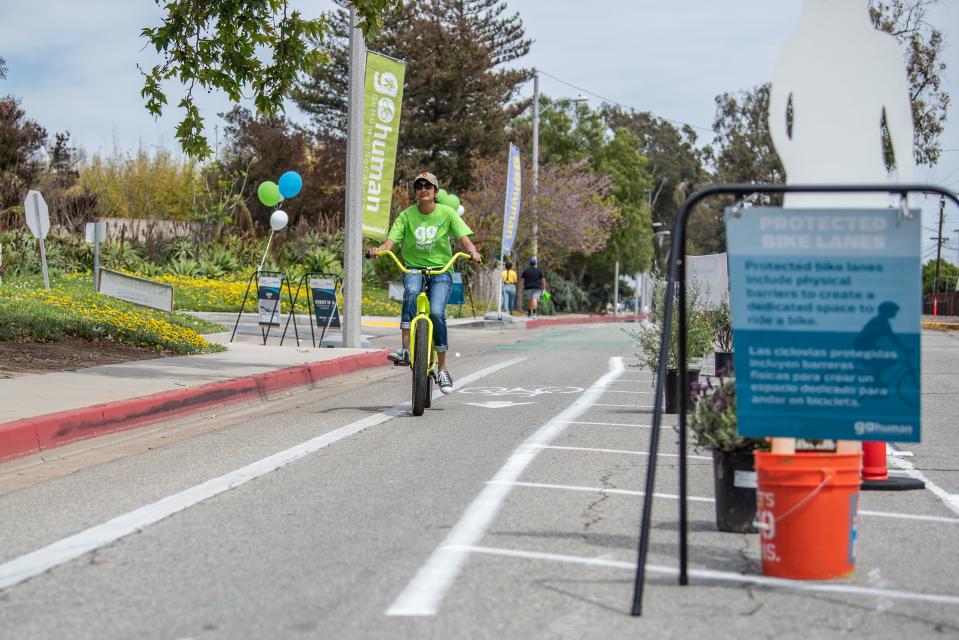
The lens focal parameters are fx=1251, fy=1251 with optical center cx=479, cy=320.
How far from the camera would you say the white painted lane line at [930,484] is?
7105 millimetres

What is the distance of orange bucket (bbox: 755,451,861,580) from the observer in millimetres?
4969

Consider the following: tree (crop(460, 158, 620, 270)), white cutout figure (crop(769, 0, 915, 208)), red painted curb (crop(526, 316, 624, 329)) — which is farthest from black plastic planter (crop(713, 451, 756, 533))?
tree (crop(460, 158, 620, 270))

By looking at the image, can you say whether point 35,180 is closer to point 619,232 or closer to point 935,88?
point 935,88

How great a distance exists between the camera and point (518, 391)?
13625mm

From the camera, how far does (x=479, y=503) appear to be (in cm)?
661

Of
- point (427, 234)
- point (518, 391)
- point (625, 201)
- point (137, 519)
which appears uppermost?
point (625, 201)

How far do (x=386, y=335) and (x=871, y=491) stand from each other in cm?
1730

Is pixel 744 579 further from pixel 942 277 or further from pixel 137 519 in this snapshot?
pixel 942 277

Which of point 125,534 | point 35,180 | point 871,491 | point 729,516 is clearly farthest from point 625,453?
point 35,180

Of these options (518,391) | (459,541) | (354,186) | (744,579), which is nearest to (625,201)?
(354,186)

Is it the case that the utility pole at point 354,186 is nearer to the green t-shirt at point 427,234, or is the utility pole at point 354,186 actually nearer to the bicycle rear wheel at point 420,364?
the green t-shirt at point 427,234

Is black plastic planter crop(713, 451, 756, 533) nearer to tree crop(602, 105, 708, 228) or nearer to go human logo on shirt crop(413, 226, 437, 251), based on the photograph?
go human logo on shirt crop(413, 226, 437, 251)

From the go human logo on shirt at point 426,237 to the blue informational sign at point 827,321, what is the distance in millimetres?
6497

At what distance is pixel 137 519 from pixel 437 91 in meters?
52.2
